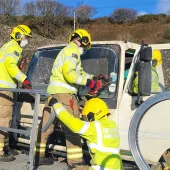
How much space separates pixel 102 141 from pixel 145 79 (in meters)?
0.80

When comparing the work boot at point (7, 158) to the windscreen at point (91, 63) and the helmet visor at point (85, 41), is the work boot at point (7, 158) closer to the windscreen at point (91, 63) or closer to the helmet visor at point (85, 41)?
the windscreen at point (91, 63)

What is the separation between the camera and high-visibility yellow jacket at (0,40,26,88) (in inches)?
187

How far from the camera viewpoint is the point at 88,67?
201 inches

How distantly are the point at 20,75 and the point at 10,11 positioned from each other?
1043 inches

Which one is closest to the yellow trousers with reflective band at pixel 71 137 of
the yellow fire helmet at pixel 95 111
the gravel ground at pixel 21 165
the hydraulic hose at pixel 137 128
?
the gravel ground at pixel 21 165

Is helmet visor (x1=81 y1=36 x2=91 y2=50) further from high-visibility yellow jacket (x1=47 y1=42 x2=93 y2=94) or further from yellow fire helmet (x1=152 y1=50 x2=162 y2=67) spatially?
yellow fire helmet (x1=152 y1=50 x2=162 y2=67)

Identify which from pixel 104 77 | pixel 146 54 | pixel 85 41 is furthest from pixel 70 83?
pixel 146 54

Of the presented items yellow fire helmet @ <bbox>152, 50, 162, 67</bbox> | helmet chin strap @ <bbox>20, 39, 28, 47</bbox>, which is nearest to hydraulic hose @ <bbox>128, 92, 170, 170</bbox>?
yellow fire helmet @ <bbox>152, 50, 162, 67</bbox>

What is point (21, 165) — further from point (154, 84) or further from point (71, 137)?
point (154, 84)

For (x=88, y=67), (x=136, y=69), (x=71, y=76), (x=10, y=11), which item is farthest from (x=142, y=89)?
(x=10, y=11)

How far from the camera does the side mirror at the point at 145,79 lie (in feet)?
12.3

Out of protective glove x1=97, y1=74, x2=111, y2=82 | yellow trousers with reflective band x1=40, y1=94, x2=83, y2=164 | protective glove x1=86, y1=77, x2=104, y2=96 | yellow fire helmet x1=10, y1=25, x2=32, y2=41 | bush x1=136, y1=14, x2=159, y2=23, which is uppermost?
bush x1=136, y1=14, x2=159, y2=23

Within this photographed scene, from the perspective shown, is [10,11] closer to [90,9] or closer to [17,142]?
[90,9]

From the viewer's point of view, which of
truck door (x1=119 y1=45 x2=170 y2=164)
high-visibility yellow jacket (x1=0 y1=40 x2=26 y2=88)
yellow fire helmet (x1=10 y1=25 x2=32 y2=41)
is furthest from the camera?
yellow fire helmet (x1=10 y1=25 x2=32 y2=41)
